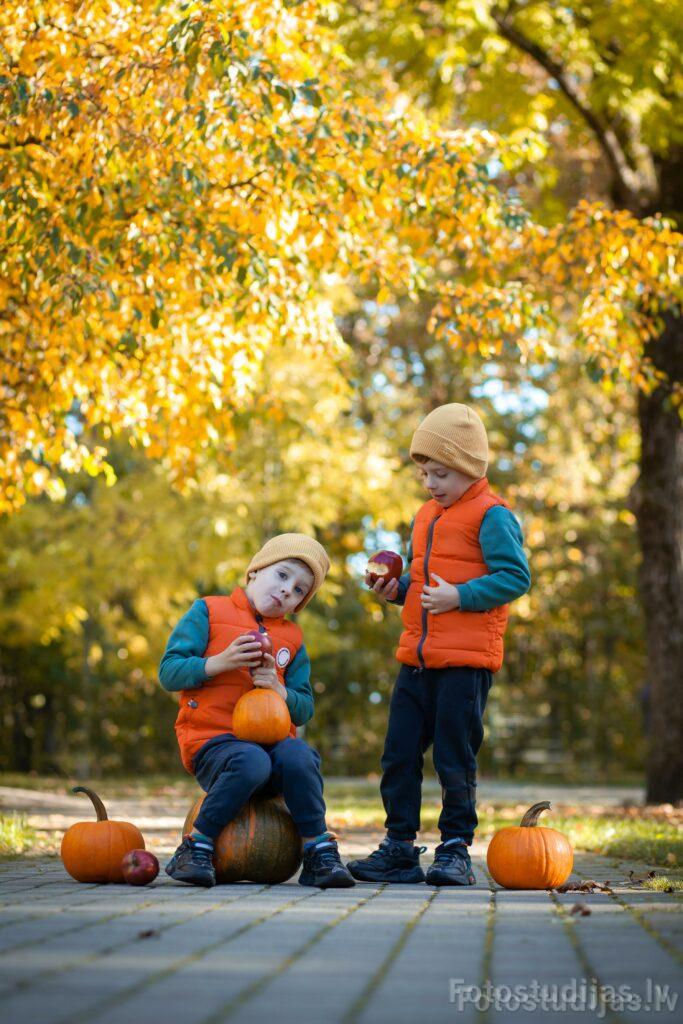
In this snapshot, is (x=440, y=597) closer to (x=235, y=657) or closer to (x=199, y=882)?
(x=235, y=657)

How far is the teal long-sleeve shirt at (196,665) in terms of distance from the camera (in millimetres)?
5406

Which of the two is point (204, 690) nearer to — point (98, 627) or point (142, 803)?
point (142, 803)

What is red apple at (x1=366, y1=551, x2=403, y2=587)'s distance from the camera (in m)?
5.71

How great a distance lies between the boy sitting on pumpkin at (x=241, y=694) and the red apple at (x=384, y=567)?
217 millimetres

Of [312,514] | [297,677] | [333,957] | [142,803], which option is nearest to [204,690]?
[297,677]

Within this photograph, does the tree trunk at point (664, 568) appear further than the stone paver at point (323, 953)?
Yes

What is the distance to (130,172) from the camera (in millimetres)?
7633

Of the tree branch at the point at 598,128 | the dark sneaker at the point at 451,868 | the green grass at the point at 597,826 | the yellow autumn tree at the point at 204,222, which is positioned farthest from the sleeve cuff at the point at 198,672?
the tree branch at the point at 598,128

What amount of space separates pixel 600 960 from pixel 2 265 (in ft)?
18.8

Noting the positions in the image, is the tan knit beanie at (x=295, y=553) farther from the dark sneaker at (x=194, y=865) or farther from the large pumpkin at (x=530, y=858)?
the large pumpkin at (x=530, y=858)

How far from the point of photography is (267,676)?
18.0ft

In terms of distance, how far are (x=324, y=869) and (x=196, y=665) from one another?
0.97m

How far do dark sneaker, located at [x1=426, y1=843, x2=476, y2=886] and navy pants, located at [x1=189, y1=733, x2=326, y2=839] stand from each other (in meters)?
0.50

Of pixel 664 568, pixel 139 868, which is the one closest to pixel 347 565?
pixel 664 568
